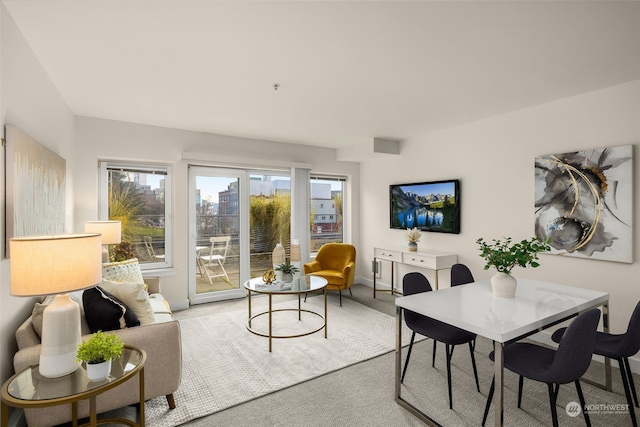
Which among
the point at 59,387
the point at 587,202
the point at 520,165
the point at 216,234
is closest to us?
the point at 59,387

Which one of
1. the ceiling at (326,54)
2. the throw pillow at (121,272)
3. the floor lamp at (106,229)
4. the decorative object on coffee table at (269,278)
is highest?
the ceiling at (326,54)

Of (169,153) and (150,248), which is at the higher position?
(169,153)

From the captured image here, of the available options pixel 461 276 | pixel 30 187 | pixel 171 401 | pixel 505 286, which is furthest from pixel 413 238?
pixel 30 187

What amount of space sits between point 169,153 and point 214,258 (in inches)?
65.4

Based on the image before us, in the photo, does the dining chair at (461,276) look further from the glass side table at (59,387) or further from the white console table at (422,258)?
the glass side table at (59,387)

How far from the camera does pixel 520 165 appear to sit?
11.9 ft

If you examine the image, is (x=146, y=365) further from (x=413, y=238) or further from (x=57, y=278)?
(x=413, y=238)

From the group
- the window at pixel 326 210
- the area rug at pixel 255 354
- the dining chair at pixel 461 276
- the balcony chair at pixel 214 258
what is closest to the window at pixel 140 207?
the balcony chair at pixel 214 258

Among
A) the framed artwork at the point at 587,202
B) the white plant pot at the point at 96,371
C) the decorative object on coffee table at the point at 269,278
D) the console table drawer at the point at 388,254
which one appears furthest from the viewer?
the console table drawer at the point at 388,254

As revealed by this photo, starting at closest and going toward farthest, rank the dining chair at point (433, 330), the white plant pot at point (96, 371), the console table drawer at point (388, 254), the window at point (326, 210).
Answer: the white plant pot at point (96, 371)
the dining chair at point (433, 330)
the console table drawer at point (388, 254)
the window at point (326, 210)

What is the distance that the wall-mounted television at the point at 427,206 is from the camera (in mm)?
4410

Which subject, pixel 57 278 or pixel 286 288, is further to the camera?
pixel 286 288

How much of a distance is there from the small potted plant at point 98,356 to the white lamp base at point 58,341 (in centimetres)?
5

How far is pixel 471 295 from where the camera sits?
8.07 ft
